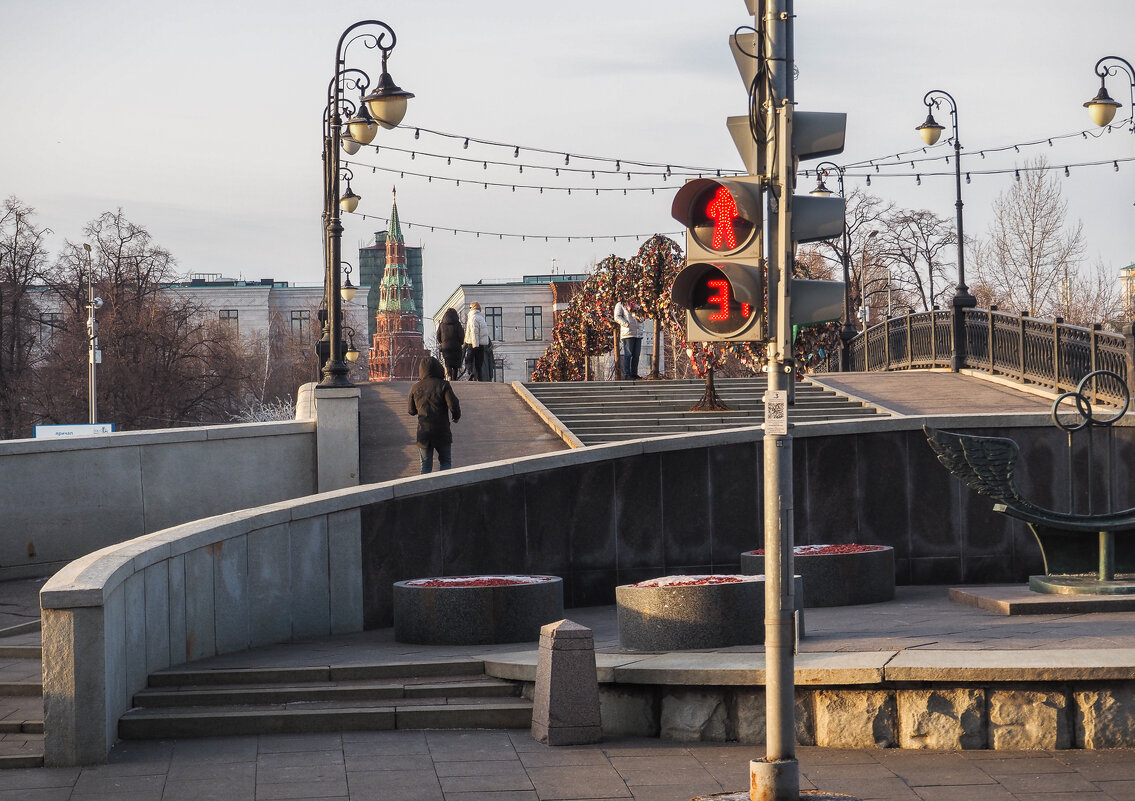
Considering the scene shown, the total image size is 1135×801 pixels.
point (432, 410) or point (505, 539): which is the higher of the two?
point (432, 410)

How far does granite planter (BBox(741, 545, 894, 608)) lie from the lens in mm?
11820

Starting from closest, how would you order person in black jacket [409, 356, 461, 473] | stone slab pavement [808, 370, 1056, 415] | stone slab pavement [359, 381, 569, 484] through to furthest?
person in black jacket [409, 356, 461, 473] → stone slab pavement [359, 381, 569, 484] → stone slab pavement [808, 370, 1056, 415]

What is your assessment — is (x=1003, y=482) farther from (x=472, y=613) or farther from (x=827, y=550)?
(x=472, y=613)

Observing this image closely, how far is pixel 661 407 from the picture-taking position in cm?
2292

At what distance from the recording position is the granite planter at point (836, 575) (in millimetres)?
11820

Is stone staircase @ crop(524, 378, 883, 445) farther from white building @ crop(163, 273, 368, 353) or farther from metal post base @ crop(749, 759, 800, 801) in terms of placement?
white building @ crop(163, 273, 368, 353)

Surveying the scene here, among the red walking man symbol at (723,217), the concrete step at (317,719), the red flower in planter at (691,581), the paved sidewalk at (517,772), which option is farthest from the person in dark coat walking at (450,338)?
the red walking man symbol at (723,217)

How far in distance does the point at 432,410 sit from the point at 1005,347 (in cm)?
1519

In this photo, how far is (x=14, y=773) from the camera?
7.41 m

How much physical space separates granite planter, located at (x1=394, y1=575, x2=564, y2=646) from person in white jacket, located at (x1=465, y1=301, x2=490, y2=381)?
15.9 metres

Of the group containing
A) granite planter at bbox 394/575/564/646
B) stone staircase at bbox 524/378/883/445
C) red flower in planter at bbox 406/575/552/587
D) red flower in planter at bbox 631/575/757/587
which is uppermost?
stone staircase at bbox 524/378/883/445

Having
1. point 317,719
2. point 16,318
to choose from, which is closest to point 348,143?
point 317,719

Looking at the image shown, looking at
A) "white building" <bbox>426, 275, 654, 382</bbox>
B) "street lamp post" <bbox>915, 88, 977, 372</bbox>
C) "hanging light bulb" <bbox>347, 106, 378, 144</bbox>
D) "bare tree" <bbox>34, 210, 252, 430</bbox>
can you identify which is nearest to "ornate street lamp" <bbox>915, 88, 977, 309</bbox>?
"street lamp post" <bbox>915, 88, 977, 372</bbox>

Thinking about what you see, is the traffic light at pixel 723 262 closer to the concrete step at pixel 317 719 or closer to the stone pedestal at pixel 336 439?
the concrete step at pixel 317 719
